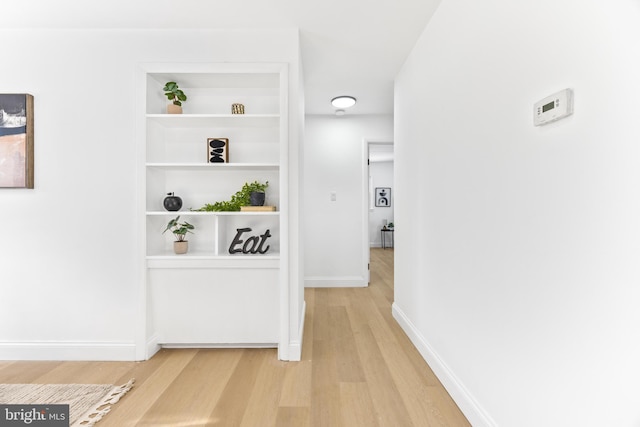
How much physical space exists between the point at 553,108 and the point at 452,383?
60.8 inches

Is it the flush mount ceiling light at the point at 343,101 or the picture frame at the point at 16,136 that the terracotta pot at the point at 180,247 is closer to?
the picture frame at the point at 16,136

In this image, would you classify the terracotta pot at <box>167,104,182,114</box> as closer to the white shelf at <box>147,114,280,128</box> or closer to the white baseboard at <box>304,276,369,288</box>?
the white shelf at <box>147,114,280,128</box>

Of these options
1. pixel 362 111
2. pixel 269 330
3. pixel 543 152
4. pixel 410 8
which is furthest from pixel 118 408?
pixel 362 111

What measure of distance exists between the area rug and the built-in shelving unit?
0.47 m

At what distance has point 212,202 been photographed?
2.73 m

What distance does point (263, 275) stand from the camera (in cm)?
253

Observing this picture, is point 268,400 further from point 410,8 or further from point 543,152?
point 410,8

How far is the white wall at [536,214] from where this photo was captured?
89cm

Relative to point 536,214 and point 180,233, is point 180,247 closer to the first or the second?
point 180,233

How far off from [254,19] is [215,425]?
2.52 meters

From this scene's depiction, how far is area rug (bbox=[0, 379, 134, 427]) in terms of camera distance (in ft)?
5.84

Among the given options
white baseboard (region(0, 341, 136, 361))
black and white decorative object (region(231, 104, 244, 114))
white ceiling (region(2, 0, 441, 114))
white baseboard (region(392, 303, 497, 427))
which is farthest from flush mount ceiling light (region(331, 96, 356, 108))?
white baseboard (region(0, 341, 136, 361))

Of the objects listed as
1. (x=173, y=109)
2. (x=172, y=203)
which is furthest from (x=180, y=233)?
(x=173, y=109)

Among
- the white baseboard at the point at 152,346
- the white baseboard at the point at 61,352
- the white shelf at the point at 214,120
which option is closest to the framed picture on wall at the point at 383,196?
the white shelf at the point at 214,120
